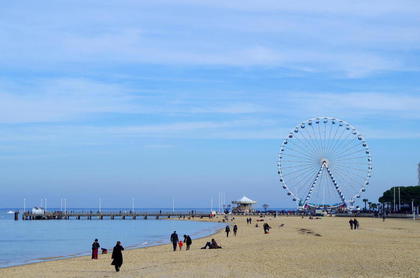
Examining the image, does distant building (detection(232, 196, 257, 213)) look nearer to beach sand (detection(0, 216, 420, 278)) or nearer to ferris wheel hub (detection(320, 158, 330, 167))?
ferris wheel hub (detection(320, 158, 330, 167))

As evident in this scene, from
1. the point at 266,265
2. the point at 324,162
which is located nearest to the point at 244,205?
the point at 324,162

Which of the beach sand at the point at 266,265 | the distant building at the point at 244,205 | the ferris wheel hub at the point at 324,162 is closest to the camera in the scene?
the beach sand at the point at 266,265

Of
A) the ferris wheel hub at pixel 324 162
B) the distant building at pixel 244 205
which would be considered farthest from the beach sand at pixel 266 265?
the distant building at pixel 244 205

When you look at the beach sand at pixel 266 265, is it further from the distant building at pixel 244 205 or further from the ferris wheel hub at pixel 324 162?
the distant building at pixel 244 205

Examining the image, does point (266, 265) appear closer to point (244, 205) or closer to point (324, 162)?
point (324, 162)

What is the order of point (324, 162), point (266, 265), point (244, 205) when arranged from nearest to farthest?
point (266, 265), point (324, 162), point (244, 205)

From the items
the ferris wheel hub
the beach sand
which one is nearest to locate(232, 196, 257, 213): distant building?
the ferris wheel hub

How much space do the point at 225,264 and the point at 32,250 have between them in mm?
20766

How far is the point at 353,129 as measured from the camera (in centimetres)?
7744

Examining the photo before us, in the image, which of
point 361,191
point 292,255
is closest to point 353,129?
point 361,191

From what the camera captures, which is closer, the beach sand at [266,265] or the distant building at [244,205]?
the beach sand at [266,265]

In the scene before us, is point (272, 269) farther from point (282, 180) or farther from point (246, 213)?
point (246, 213)

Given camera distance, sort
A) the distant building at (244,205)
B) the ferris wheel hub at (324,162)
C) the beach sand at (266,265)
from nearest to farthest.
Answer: the beach sand at (266,265) → the ferris wheel hub at (324,162) → the distant building at (244,205)

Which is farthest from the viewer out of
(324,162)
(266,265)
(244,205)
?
(244,205)
